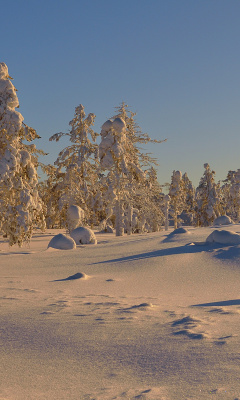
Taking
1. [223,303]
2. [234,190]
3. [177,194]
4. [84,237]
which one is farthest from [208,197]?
[223,303]

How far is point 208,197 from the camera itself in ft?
153

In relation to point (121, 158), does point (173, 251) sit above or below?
below

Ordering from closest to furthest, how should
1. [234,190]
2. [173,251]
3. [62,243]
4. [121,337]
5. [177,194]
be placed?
[121,337]
[173,251]
[62,243]
[177,194]
[234,190]

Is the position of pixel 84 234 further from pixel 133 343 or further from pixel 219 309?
pixel 133 343

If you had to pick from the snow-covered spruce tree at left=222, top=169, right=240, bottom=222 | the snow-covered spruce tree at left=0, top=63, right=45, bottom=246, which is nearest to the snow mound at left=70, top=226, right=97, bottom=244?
the snow-covered spruce tree at left=0, top=63, right=45, bottom=246

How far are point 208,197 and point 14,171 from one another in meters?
35.0

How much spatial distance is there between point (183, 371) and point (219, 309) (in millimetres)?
2486

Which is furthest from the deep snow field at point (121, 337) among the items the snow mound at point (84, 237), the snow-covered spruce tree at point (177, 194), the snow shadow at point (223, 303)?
the snow-covered spruce tree at point (177, 194)

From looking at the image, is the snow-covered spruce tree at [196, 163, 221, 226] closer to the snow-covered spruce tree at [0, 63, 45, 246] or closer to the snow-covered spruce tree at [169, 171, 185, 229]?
the snow-covered spruce tree at [169, 171, 185, 229]

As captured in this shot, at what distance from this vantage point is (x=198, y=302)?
6098mm

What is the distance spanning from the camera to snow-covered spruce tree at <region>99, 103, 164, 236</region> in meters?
22.8

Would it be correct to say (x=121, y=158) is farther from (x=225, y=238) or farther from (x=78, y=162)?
(x=225, y=238)

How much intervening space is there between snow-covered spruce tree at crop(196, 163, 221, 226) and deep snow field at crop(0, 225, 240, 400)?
38504mm

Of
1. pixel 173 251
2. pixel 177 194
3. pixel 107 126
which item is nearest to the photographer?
pixel 173 251
